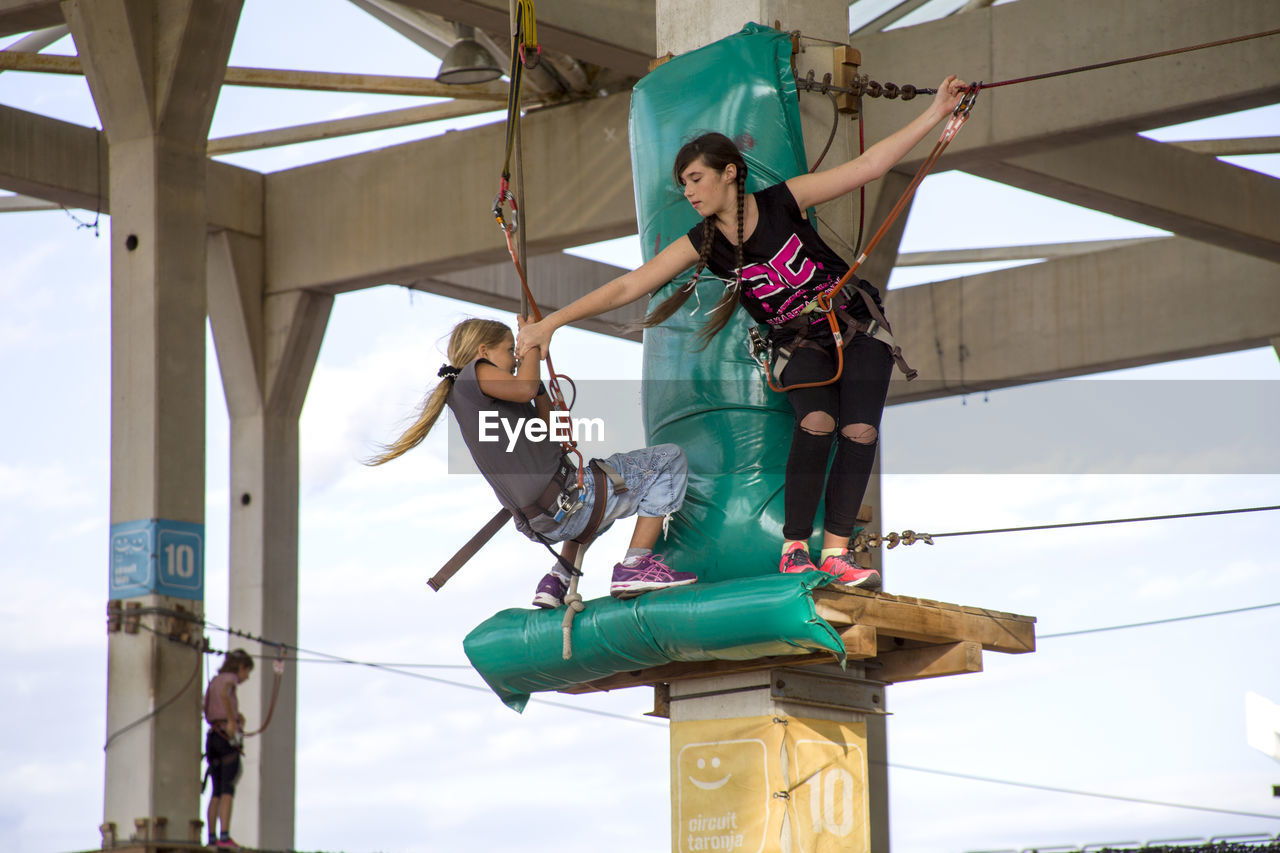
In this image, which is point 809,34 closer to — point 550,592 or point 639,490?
point 639,490

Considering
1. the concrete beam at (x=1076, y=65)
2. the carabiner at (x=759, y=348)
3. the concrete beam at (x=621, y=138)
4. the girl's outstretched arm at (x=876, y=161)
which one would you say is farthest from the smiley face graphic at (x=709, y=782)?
the concrete beam at (x=621, y=138)

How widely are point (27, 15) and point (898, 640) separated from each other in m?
7.87

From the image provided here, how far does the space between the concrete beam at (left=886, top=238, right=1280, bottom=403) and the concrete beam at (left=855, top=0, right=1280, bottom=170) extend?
3.91 m

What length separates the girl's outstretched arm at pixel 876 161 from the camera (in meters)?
4.62

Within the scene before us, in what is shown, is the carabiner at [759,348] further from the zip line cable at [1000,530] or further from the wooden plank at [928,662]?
the wooden plank at [928,662]

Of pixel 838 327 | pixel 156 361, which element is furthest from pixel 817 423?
pixel 156 361

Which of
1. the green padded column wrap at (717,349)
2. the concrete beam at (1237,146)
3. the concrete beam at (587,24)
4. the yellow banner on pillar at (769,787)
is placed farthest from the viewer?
the concrete beam at (1237,146)

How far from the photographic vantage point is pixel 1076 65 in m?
9.80

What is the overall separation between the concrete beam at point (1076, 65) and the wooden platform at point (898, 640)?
533 centimetres

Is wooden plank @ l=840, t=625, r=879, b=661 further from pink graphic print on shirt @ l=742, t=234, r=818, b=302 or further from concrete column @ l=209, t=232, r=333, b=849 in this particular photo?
concrete column @ l=209, t=232, r=333, b=849

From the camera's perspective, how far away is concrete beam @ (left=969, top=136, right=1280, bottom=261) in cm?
1169

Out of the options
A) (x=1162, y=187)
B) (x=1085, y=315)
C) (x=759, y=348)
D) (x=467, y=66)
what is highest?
(x=467, y=66)

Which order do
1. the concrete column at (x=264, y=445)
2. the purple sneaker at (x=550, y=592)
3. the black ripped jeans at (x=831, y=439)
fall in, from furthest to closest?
the concrete column at (x=264, y=445) → the purple sneaker at (x=550, y=592) → the black ripped jeans at (x=831, y=439)

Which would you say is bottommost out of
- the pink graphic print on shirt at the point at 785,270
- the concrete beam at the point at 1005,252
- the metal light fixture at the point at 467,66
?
the pink graphic print on shirt at the point at 785,270
